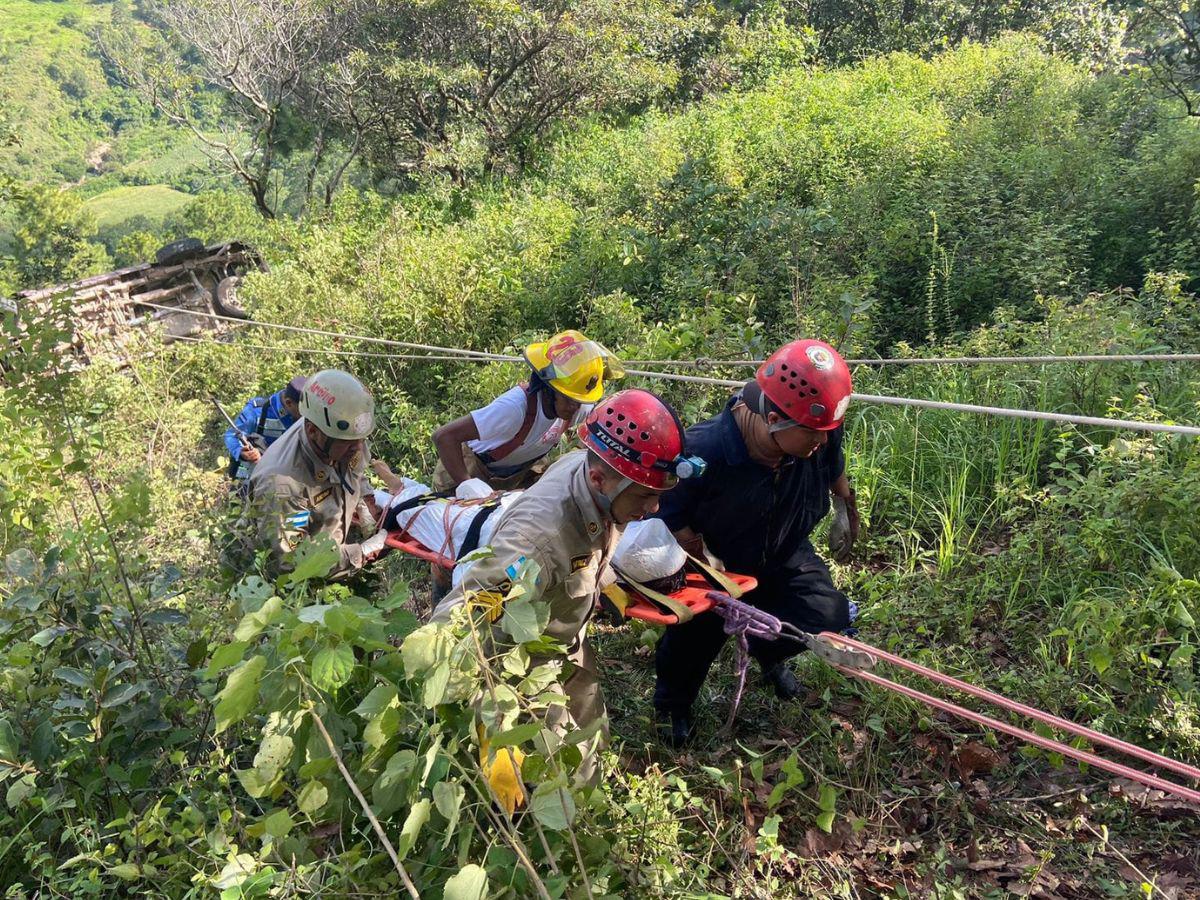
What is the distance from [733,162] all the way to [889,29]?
13091 mm

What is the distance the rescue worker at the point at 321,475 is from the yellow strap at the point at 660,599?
3.97 feet

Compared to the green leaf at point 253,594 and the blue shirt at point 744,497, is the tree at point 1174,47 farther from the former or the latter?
the green leaf at point 253,594

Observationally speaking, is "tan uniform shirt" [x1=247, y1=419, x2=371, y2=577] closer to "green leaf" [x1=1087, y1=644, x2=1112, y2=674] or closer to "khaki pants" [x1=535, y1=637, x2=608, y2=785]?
"khaki pants" [x1=535, y1=637, x2=608, y2=785]

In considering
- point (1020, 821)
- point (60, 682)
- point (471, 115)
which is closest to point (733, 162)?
point (1020, 821)

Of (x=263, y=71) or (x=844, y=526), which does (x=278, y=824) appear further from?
(x=263, y=71)

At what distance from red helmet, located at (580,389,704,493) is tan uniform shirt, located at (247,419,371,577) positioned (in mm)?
1516

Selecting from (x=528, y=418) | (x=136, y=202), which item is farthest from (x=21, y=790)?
(x=136, y=202)

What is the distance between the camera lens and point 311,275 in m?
9.24

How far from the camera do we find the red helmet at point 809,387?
9.58ft

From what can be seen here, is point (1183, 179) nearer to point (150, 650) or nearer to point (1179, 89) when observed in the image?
point (1179, 89)

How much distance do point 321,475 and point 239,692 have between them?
2.07m

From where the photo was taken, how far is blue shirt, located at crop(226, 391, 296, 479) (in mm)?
4598

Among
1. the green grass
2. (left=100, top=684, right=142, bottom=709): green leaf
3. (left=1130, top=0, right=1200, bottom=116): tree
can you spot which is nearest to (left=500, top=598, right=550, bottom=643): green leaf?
(left=100, top=684, right=142, bottom=709): green leaf

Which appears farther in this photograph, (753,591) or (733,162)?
(733,162)
